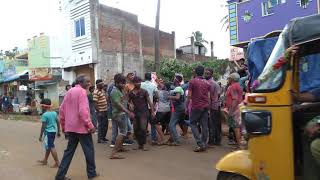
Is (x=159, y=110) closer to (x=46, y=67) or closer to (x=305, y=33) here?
(x=305, y=33)

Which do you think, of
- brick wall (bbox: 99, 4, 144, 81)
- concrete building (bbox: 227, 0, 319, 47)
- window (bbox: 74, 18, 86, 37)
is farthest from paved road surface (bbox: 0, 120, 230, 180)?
window (bbox: 74, 18, 86, 37)

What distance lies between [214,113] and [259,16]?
8.49 meters

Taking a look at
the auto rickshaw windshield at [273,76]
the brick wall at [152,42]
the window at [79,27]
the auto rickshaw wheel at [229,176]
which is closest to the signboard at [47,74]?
the window at [79,27]

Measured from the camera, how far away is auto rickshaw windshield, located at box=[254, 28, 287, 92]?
4.75 meters

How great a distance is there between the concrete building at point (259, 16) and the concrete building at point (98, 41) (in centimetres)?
1148

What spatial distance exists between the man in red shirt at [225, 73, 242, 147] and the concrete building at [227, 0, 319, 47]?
7716mm

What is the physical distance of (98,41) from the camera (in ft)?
95.0

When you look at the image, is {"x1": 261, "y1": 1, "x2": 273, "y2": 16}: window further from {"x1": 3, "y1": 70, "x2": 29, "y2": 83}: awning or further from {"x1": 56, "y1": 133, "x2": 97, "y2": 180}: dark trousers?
{"x1": 3, "y1": 70, "x2": 29, "y2": 83}: awning

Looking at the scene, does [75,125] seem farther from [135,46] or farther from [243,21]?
[135,46]

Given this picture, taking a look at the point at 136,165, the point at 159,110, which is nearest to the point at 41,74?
the point at 159,110

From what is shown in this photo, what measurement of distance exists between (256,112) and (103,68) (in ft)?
81.4

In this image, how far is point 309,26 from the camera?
15.5ft

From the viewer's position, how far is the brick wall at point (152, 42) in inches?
1356

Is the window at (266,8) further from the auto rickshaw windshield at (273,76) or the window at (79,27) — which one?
the window at (79,27)
